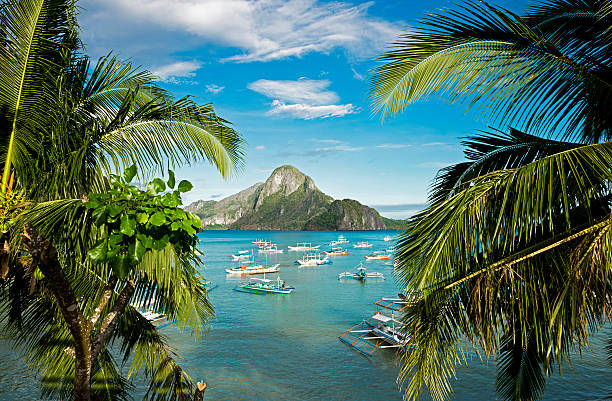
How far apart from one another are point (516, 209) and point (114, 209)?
2.77m

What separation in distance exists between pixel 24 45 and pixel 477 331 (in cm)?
527

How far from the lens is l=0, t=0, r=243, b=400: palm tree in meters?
3.45

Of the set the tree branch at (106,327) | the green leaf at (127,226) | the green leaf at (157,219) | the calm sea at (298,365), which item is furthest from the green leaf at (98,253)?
the calm sea at (298,365)

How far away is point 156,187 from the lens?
2771 millimetres

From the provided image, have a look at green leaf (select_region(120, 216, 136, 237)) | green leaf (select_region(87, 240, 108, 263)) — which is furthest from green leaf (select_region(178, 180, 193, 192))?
green leaf (select_region(87, 240, 108, 263))

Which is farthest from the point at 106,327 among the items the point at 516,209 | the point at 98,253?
the point at 516,209

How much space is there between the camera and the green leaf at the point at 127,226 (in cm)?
252

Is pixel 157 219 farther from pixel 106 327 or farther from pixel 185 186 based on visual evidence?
pixel 106 327

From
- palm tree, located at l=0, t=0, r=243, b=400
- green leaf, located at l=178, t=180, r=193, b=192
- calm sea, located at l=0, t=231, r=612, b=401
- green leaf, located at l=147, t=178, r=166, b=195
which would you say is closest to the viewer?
green leaf, located at l=147, t=178, r=166, b=195

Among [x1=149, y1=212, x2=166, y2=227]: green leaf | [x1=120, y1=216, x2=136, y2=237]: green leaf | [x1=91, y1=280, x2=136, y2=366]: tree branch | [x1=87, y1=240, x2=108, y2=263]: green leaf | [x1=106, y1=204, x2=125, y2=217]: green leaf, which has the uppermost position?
[x1=106, y1=204, x2=125, y2=217]: green leaf

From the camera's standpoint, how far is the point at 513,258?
330cm

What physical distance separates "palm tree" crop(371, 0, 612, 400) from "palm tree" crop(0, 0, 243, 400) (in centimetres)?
212

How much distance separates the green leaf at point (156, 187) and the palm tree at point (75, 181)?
16 mm

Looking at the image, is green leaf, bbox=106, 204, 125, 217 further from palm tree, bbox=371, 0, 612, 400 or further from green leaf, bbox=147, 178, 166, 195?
palm tree, bbox=371, 0, 612, 400
